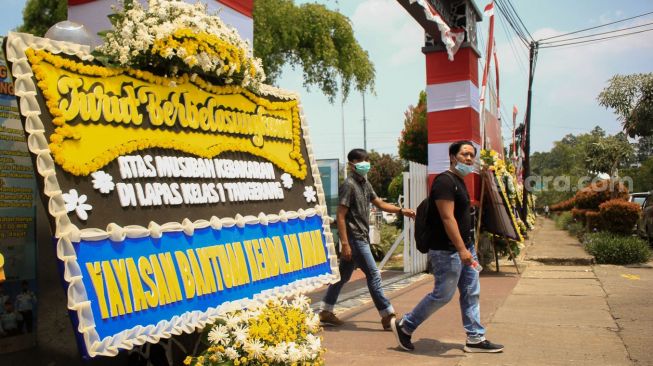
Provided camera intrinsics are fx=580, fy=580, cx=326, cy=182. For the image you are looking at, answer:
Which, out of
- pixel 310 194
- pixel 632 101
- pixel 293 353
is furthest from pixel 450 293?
pixel 632 101

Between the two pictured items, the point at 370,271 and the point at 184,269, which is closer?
the point at 184,269

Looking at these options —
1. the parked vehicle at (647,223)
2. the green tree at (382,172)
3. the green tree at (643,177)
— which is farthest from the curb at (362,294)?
the green tree at (643,177)

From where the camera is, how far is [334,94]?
18.7m

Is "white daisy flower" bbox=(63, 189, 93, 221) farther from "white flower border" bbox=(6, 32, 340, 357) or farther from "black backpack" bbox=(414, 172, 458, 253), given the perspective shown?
"black backpack" bbox=(414, 172, 458, 253)

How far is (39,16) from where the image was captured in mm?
16859

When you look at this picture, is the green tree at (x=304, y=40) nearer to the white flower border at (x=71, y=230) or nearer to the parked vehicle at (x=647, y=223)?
the parked vehicle at (x=647, y=223)

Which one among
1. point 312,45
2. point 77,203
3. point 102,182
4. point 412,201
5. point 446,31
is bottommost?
point 412,201

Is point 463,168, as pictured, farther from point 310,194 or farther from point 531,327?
point 531,327

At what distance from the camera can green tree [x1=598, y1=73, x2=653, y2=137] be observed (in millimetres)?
24209

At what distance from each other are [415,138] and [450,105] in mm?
12216

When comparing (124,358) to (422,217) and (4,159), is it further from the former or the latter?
(422,217)

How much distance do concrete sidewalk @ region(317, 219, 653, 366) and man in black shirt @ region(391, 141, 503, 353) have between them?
0.69ft

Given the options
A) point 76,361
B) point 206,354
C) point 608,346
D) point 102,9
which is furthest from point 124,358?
point 608,346

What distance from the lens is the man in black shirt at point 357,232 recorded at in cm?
582
